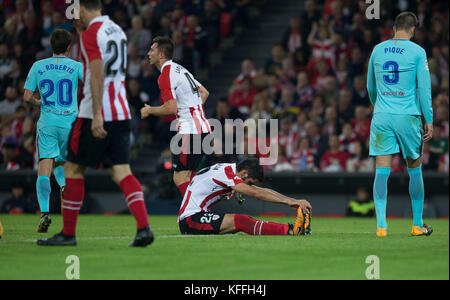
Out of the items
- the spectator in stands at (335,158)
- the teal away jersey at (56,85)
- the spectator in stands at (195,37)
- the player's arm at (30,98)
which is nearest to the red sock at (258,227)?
the teal away jersey at (56,85)

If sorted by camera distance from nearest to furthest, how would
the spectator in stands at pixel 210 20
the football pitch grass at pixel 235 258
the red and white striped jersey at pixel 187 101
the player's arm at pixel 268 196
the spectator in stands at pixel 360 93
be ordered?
the football pitch grass at pixel 235 258, the player's arm at pixel 268 196, the red and white striped jersey at pixel 187 101, the spectator in stands at pixel 360 93, the spectator in stands at pixel 210 20

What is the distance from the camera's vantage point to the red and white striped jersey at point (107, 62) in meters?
6.89

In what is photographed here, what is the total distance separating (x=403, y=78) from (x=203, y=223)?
8.56 feet

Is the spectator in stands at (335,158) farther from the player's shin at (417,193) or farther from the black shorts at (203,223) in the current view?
the black shorts at (203,223)

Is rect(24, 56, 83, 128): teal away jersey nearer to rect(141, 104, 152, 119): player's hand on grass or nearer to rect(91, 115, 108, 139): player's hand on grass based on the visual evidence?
rect(141, 104, 152, 119): player's hand on grass

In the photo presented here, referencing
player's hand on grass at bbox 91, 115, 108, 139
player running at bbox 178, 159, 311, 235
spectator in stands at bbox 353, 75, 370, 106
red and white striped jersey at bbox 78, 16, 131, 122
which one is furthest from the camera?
spectator in stands at bbox 353, 75, 370, 106

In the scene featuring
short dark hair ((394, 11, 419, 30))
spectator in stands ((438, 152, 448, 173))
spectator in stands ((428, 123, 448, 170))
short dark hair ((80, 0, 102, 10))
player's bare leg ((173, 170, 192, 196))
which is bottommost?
spectator in stands ((438, 152, 448, 173))

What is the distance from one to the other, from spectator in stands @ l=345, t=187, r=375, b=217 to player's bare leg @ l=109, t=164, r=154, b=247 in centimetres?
897

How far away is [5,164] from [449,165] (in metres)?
9.35

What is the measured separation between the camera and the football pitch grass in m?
5.60

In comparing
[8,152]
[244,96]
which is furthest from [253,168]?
[8,152]

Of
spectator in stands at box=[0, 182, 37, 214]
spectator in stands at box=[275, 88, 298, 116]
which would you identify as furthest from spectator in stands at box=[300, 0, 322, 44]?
spectator in stands at box=[0, 182, 37, 214]

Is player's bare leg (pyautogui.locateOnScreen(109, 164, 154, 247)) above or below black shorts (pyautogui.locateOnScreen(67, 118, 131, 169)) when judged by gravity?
below

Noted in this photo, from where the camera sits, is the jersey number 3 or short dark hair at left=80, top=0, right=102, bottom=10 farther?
the jersey number 3
